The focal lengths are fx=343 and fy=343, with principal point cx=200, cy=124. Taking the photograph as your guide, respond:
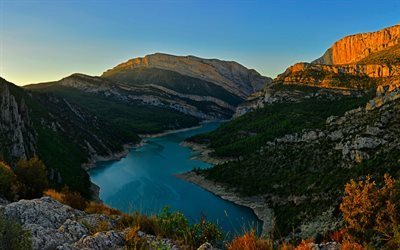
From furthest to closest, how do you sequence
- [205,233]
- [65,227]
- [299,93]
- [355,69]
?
[355,69]
[299,93]
[65,227]
[205,233]

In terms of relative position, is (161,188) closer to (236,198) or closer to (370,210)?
(236,198)

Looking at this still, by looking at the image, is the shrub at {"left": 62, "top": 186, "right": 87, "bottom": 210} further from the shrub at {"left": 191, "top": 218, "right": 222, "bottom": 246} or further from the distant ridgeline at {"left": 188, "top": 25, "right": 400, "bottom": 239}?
the distant ridgeline at {"left": 188, "top": 25, "right": 400, "bottom": 239}

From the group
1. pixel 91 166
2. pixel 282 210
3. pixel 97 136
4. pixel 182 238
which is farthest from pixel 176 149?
pixel 182 238

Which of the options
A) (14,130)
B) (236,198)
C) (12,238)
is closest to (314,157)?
(236,198)

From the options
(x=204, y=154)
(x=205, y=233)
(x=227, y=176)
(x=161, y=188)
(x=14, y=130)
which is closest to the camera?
(x=205, y=233)

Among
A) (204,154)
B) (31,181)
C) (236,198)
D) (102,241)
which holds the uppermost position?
(102,241)

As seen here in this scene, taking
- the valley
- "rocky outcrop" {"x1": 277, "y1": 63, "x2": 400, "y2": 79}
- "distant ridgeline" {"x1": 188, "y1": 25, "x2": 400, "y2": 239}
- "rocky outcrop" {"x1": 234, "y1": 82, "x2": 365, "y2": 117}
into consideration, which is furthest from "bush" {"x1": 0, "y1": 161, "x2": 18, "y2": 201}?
"rocky outcrop" {"x1": 277, "y1": 63, "x2": 400, "y2": 79}
